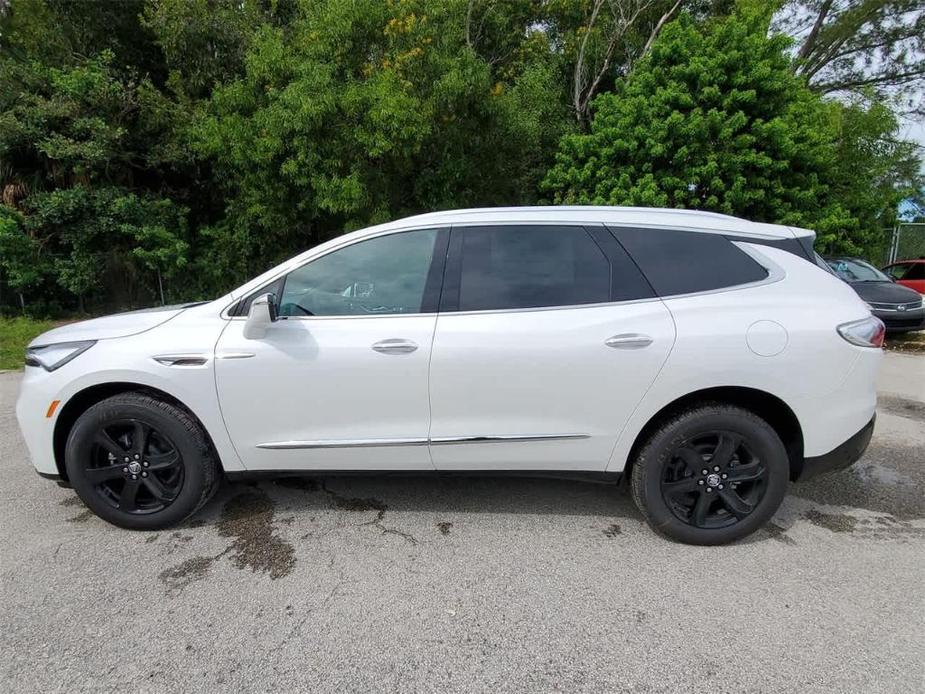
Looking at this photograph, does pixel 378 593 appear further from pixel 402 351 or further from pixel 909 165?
pixel 909 165

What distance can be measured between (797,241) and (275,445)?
307cm

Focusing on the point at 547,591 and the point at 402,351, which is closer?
the point at 547,591

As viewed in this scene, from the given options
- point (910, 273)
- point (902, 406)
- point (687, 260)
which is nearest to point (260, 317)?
point (687, 260)

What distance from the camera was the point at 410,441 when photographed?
111 inches

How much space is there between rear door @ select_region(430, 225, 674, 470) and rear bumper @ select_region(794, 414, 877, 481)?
3.28ft

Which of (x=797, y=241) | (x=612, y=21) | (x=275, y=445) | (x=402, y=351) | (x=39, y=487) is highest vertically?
(x=612, y=21)

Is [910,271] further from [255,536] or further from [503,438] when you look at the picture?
[255,536]

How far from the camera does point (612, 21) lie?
14.3m

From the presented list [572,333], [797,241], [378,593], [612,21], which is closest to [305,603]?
[378,593]

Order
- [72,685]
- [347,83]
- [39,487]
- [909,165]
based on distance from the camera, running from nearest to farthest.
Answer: [72,685], [39,487], [347,83], [909,165]

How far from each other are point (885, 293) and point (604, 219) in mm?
9511

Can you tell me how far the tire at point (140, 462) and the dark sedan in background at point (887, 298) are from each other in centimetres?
1047

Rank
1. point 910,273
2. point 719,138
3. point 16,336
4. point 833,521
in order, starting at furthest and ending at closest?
point 910,273 < point 719,138 < point 16,336 < point 833,521

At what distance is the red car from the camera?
1272 cm
